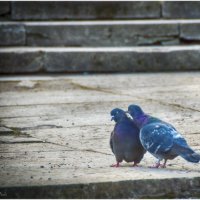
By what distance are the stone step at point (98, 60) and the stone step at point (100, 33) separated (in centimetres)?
51

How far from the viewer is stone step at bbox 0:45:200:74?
927 cm

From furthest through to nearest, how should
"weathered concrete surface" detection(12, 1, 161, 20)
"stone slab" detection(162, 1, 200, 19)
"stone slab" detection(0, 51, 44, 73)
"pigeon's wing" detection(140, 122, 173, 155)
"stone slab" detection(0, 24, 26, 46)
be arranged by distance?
"stone slab" detection(162, 1, 200, 19)
"weathered concrete surface" detection(12, 1, 161, 20)
"stone slab" detection(0, 24, 26, 46)
"stone slab" detection(0, 51, 44, 73)
"pigeon's wing" detection(140, 122, 173, 155)

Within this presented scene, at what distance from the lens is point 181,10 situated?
34.2 ft

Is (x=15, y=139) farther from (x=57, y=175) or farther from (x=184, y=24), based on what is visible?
(x=184, y=24)

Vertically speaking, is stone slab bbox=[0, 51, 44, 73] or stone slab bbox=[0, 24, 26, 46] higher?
stone slab bbox=[0, 24, 26, 46]

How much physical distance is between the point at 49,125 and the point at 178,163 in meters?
1.74

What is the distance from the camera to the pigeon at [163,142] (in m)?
4.14

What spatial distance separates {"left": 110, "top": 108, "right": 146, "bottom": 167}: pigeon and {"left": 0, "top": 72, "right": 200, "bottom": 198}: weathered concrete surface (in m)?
0.08

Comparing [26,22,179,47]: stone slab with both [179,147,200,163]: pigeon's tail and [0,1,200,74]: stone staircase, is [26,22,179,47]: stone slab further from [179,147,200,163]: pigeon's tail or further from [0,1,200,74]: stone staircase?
[179,147,200,163]: pigeon's tail

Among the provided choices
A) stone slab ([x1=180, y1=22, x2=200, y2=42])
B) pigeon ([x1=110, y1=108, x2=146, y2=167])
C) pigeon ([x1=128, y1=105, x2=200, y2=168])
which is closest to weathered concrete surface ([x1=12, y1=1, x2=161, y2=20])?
stone slab ([x1=180, y1=22, x2=200, y2=42])

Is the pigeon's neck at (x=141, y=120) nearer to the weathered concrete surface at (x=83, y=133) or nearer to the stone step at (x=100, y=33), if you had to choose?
the weathered concrete surface at (x=83, y=133)

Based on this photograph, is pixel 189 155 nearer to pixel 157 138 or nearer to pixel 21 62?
pixel 157 138

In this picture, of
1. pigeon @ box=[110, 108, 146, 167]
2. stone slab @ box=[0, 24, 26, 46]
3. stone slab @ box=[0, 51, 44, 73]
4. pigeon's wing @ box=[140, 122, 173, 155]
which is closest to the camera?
pigeon's wing @ box=[140, 122, 173, 155]

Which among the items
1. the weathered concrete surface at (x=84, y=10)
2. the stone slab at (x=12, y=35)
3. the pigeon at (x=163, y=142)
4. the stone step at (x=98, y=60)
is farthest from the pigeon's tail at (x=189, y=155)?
the weathered concrete surface at (x=84, y=10)
